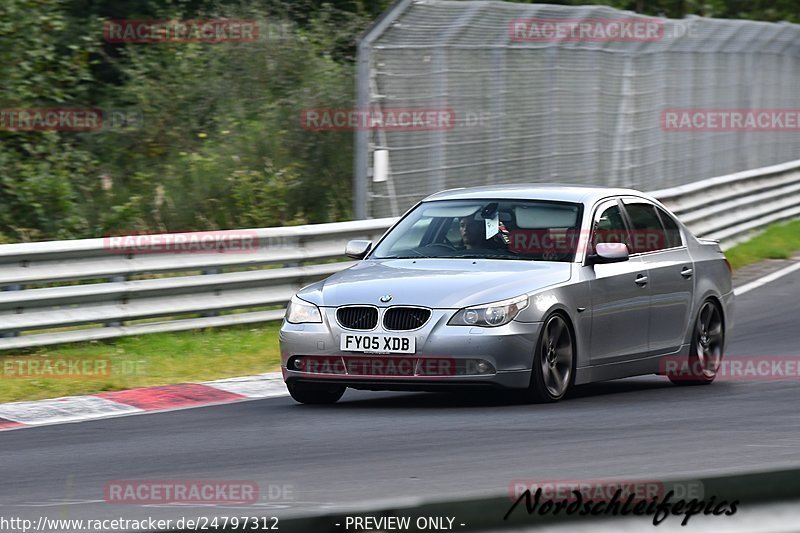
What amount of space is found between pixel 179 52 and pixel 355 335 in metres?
13.0

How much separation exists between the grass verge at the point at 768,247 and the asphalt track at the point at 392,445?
9946 mm

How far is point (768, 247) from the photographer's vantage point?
2150cm

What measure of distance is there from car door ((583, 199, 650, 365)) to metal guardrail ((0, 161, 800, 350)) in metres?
3.99

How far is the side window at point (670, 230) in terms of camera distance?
36.6 ft

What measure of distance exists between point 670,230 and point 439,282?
8.59 feet

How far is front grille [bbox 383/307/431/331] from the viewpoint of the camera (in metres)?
9.14

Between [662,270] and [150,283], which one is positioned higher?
[662,270]

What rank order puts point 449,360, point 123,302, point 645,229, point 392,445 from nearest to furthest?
point 392,445, point 449,360, point 645,229, point 123,302

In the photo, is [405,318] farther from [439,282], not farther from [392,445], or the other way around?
[392,445]

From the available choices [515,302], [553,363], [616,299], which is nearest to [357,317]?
[515,302]

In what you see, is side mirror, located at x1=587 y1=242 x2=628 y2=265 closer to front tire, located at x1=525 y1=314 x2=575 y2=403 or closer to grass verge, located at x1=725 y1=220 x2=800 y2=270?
front tire, located at x1=525 y1=314 x2=575 y2=403

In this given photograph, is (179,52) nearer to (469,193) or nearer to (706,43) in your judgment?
(706,43)

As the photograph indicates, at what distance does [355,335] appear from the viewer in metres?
9.23

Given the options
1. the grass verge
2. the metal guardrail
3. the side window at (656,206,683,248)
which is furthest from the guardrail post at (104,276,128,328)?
the grass verge
